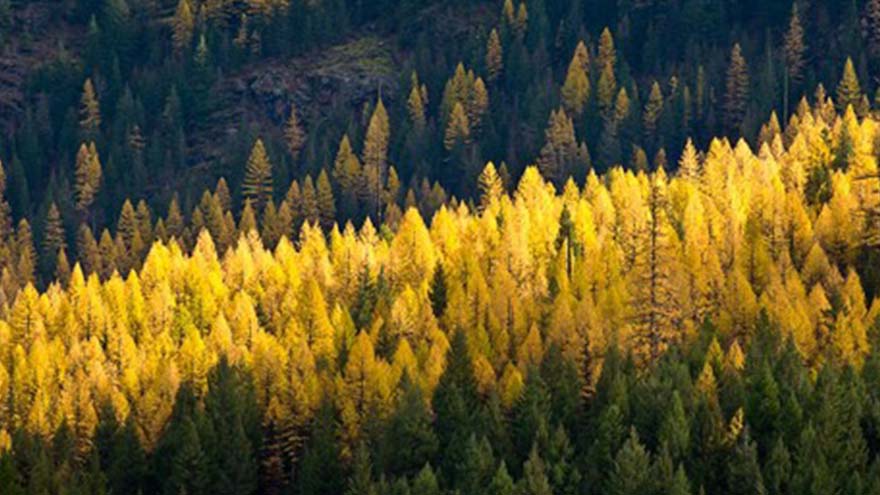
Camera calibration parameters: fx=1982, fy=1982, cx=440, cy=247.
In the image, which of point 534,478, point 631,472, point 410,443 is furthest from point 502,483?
point 410,443

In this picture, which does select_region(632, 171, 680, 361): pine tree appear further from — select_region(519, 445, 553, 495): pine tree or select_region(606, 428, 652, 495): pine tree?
select_region(606, 428, 652, 495): pine tree

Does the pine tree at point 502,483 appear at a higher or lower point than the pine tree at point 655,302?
lower

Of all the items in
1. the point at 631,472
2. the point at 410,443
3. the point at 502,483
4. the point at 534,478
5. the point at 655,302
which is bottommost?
the point at 631,472

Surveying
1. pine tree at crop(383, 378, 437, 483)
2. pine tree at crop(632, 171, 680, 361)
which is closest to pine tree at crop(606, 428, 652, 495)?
pine tree at crop(383, 378, 437, 483)

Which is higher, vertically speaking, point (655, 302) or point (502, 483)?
point (655, 302)

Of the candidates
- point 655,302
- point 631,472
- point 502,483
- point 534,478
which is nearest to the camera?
point 631,472

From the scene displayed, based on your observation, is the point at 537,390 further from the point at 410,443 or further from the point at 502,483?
the point at 502,483

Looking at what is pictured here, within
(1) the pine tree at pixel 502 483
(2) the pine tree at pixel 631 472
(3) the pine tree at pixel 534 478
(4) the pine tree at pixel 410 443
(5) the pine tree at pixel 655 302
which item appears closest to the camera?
(2) the pine tree at pixel 631 472

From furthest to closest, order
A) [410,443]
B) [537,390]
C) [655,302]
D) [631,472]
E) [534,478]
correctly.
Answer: [655,302], [410,443], [537,390], [534,478], [631,472]

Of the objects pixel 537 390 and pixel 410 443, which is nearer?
pixel 537 390

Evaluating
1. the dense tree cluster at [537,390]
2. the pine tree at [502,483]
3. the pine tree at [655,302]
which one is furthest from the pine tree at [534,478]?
the pine tree at [655,302]

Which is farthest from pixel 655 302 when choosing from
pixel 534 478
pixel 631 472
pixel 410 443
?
pixel 631 472

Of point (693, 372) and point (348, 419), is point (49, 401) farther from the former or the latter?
point (693, 372)

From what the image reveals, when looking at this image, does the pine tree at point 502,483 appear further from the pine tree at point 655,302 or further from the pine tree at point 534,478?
the pine tree at point 655,302
